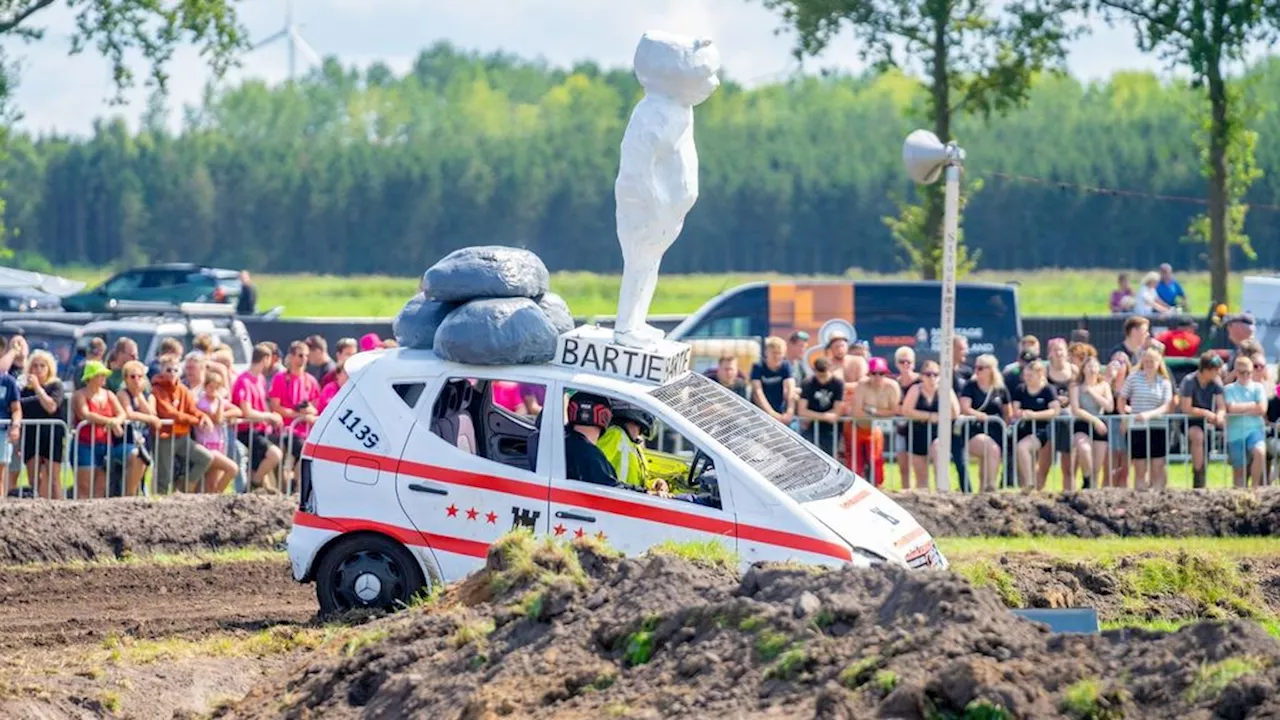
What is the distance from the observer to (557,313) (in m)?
12.7

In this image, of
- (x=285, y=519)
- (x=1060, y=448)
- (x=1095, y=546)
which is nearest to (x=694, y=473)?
(x=285, y=519)

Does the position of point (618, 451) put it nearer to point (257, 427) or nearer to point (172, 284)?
point (257, 427)

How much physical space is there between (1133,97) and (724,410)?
331 ft

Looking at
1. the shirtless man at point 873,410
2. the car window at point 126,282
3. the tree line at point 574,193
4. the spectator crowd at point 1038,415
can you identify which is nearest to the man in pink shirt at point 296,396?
the spectator crowd at point 1038,415

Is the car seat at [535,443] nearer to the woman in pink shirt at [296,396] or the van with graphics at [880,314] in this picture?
the woman in pink shirt at [296,396]

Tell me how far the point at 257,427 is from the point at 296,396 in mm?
480

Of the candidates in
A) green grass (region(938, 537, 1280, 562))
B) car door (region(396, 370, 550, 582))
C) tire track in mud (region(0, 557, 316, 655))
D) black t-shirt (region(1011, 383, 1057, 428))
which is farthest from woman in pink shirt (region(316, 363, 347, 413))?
car door (region(396, 370, 550, 582))

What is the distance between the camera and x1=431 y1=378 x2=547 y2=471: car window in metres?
12.1

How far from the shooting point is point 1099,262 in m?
86.4

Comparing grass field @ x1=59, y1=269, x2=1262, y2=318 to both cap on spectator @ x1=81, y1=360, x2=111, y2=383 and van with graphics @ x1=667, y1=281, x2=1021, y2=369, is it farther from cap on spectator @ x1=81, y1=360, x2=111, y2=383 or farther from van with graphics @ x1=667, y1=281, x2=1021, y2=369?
cap on spectator @ x1=81, y1=360, x2=111, y2=383

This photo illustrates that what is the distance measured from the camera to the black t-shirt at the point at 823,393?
1914cm

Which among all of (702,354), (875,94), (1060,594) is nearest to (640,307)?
(1060,594)

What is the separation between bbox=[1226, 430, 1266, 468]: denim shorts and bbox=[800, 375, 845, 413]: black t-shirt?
12.6 ft

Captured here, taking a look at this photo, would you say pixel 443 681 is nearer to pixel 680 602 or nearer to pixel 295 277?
pixel 680 602
